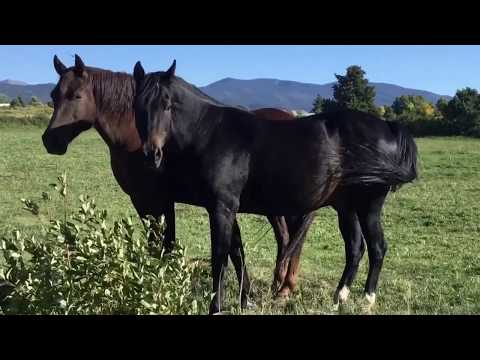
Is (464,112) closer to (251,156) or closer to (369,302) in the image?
(369,302)

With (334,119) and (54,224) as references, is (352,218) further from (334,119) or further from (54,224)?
(54,224)

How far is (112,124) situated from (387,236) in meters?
6.06

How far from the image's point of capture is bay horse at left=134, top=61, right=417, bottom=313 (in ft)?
13.0

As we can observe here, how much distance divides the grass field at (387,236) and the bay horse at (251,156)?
0.93m

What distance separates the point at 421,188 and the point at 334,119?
1092 centimetres

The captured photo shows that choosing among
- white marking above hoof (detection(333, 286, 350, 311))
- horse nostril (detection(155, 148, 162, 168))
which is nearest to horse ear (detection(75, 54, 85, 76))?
horse nostril (detection(155, 148, 162, 168))

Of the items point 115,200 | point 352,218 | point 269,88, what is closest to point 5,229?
point 115,200

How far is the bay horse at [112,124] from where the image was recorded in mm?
4383

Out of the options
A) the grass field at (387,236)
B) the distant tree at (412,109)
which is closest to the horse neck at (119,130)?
the grass field at (387,236)

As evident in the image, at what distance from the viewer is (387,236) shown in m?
9.23

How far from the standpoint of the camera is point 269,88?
103ft

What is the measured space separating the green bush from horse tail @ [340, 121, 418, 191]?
1.55 metres
